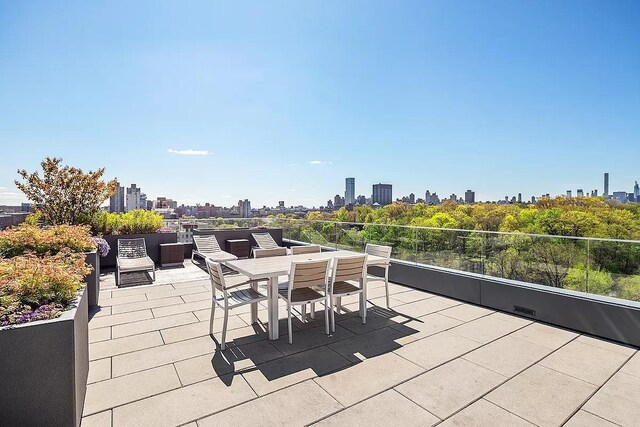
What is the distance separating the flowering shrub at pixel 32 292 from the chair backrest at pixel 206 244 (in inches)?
236

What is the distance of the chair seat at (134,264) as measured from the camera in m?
6.41

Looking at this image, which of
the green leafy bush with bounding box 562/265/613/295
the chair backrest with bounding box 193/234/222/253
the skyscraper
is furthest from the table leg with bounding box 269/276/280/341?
the skyscraper

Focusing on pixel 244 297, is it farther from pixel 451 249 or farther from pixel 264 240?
pixel 264 240

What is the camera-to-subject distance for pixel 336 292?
13.2ft

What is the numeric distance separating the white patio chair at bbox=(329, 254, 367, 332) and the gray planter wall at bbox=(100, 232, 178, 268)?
6196mm

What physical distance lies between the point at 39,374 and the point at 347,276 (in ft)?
9.67

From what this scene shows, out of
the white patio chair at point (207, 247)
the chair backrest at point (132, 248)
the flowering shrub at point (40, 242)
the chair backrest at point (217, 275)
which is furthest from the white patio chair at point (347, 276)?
the chair backrest at point (132, 248)

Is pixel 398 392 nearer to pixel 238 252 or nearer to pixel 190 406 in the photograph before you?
pixel 190 406

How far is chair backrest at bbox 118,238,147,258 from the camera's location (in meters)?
7.69

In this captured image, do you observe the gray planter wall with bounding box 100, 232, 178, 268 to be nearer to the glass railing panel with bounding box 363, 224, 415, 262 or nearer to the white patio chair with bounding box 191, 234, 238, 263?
the white patio chair with bounding box 191, 234, 238, 263

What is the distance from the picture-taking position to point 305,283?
147 inches

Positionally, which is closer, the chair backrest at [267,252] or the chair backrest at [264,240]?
the chair backrest at [267,252]

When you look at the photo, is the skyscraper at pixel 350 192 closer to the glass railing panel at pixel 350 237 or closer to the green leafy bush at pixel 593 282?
the glass railing panel at pixel 350 237

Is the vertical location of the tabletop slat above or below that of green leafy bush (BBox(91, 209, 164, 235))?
below
